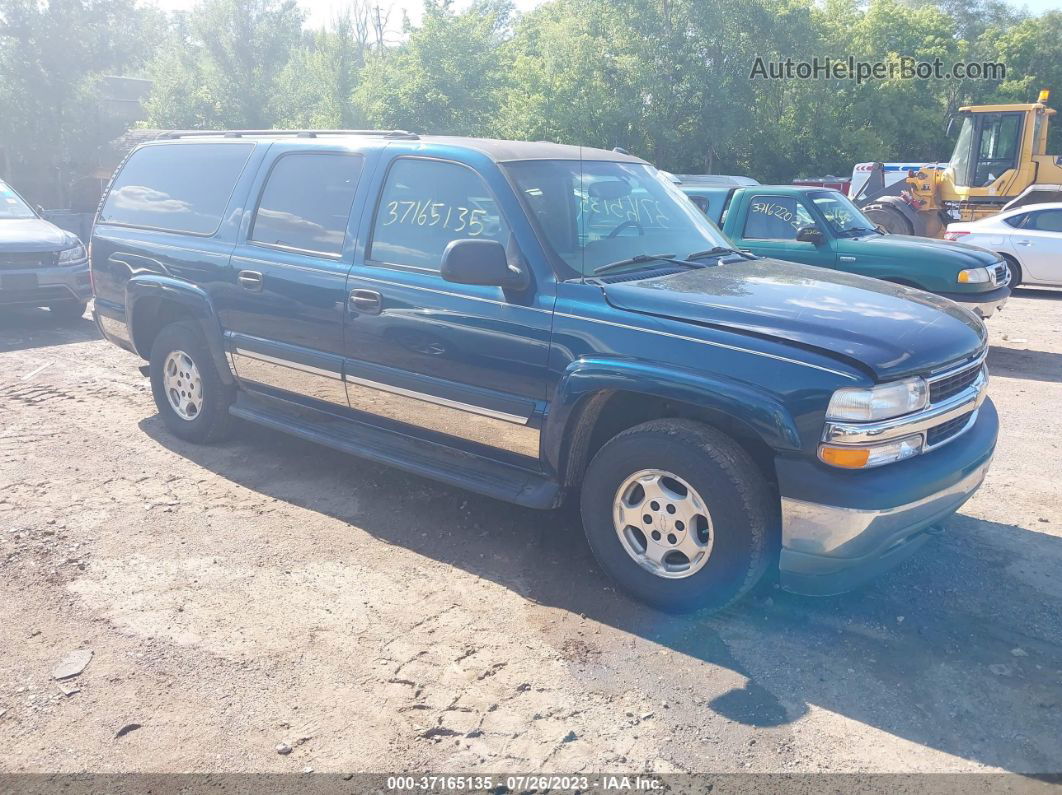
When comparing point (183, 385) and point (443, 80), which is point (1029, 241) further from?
point (443, 80)

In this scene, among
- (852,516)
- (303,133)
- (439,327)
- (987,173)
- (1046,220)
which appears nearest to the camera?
(852,516)

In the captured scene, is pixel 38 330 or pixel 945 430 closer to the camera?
pixel 945 430

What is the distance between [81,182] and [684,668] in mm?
27818

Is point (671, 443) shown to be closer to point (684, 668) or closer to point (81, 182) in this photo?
point (684, 668)

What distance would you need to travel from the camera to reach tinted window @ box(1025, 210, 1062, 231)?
12.7 meters

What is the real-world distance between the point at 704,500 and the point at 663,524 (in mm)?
260

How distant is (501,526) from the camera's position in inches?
183

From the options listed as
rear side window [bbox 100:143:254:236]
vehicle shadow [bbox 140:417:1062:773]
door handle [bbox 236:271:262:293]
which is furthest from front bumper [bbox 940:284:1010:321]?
rear side window [bbox 100:143:254:236]

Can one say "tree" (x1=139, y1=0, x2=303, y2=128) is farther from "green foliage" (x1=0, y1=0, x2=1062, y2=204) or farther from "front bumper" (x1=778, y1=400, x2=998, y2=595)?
"front bumper" (x1=778, y1=400, x2=998, y2=595)

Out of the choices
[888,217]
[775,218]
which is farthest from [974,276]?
[888,217]

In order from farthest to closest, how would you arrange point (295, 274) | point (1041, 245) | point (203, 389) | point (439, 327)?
point (1041, 245) < point (203, 389) < point (295, 274) < point (439, 327)

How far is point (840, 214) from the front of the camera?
9.09m

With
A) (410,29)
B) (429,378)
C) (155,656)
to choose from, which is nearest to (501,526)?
(429,378)

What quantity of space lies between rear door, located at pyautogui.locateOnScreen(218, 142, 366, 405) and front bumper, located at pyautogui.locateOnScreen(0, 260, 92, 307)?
5532mm
